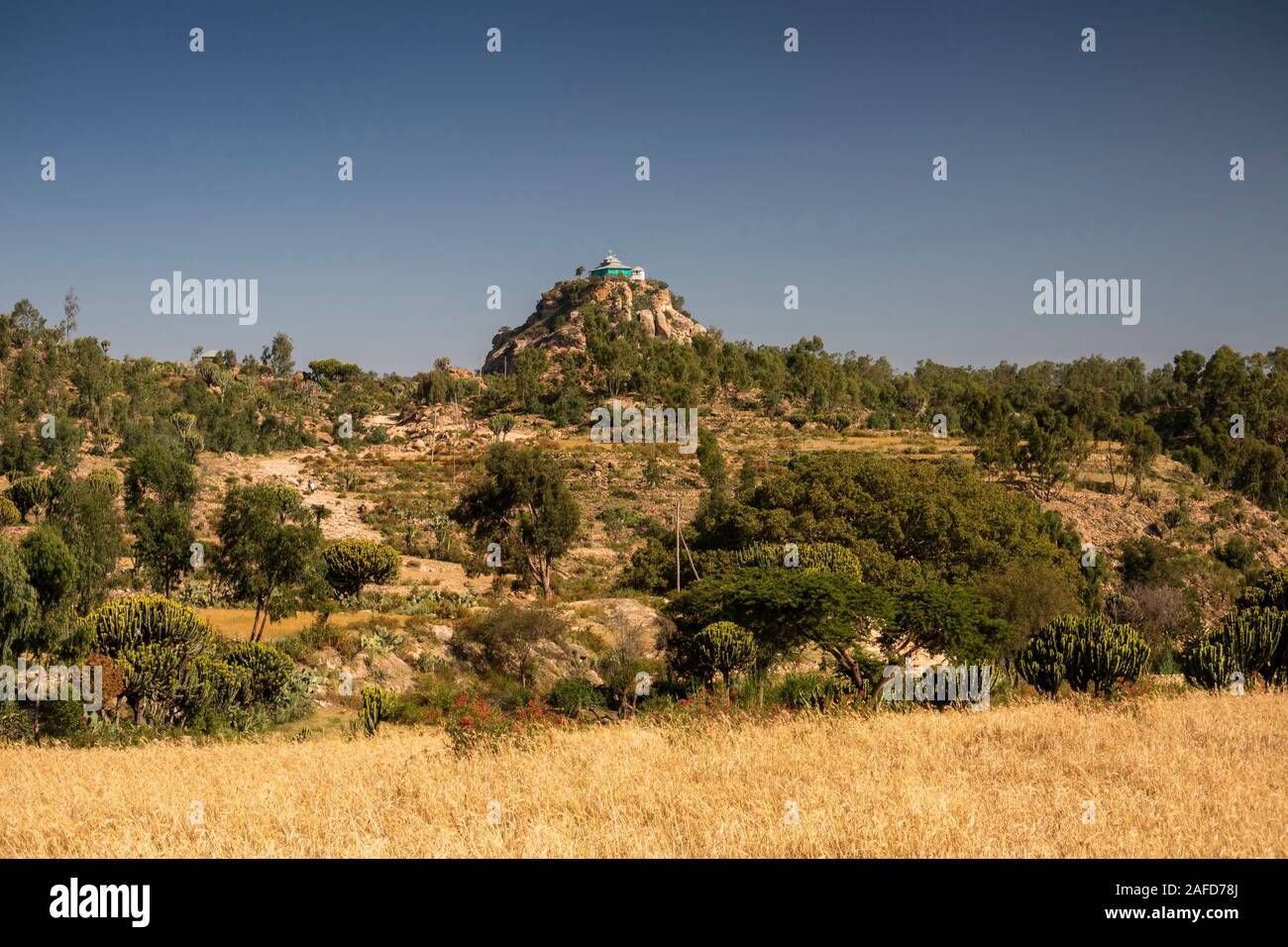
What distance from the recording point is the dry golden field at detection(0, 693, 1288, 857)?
6.03 m

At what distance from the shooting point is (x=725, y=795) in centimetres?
737

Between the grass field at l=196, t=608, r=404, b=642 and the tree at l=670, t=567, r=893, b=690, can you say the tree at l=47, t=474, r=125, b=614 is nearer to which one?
the grass field at l=196, t=608, r=404, b=642

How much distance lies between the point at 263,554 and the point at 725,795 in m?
22.0

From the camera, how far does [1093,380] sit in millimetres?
121062

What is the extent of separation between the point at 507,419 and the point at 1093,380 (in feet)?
270

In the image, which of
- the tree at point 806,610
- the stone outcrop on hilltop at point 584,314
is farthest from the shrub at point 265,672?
the stone outcrop on hilltop at point 584,314

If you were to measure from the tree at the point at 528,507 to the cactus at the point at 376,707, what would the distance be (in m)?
16.9

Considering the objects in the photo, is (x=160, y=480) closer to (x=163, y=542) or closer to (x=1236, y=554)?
(x=163, y=542)

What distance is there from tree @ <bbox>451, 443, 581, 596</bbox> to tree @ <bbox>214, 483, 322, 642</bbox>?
1133cm

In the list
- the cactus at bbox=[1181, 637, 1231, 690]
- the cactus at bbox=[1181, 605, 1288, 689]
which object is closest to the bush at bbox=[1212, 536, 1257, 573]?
the cactus at bbox=[1181, 605, 1288, 689]

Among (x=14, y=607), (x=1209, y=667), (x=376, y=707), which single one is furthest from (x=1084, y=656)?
(x=14, y=607)

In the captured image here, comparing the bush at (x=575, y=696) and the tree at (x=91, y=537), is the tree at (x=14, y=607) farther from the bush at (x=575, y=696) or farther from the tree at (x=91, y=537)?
the bush at (x=575, y=696)
